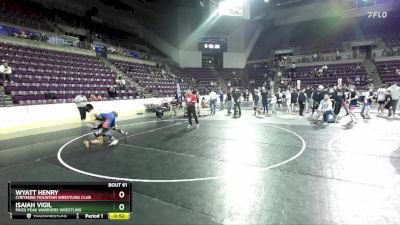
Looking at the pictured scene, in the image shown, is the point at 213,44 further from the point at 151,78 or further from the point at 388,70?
the point at 388,70

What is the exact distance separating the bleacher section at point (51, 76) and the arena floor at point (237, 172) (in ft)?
24.1

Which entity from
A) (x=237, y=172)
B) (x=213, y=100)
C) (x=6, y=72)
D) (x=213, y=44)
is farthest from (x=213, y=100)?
(x=213, y=44)

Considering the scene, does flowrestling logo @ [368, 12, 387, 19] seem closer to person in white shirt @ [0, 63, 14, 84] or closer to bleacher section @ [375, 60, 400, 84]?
bleacher section @ [375, 60, 400, 84]

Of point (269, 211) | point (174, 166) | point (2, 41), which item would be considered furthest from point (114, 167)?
point (2, 41)

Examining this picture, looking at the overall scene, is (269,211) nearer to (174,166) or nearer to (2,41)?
(174,166)

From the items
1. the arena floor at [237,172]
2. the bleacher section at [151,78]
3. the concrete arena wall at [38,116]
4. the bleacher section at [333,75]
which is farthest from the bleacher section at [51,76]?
the bleacher section at [333,75]

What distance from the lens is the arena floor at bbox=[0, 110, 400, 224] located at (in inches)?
173

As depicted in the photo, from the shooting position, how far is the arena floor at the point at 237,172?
438 centimetres

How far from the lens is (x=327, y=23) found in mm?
43469

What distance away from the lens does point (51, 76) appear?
2042 cm

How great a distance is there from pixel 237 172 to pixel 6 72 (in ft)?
54.9
